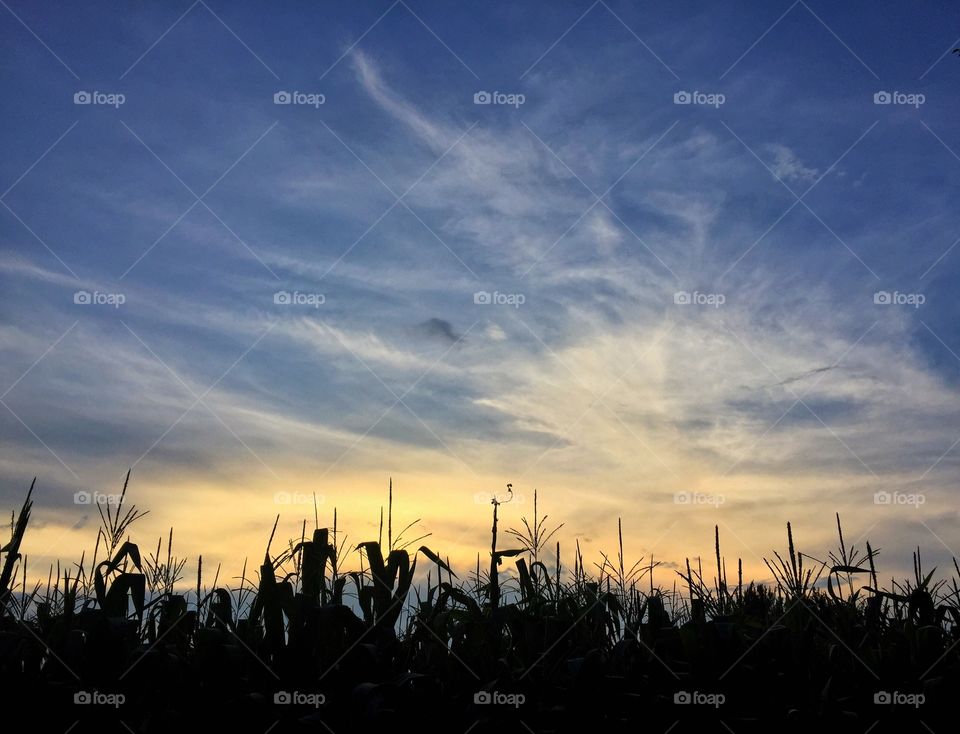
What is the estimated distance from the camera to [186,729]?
15.8ft
